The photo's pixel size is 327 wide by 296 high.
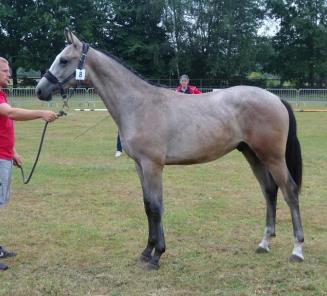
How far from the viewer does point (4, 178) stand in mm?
4770

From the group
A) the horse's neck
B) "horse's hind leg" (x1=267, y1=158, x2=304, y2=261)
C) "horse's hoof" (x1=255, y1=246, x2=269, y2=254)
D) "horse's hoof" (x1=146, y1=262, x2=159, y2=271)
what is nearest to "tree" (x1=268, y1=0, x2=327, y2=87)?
"horse's hind leg" (x1=267, y1=158, x2=304, y2=261)

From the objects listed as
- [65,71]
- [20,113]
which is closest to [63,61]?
[65,71]

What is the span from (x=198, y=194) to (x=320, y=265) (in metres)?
3.12

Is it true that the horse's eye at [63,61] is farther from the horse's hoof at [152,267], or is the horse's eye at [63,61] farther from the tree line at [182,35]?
the tree line at [182,35]

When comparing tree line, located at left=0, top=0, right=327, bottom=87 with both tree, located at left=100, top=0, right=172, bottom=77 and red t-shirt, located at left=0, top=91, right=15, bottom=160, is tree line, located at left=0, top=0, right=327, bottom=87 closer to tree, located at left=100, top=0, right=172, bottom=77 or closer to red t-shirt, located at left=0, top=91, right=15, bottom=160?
tree, located at left=100, top=0, right=172, bottom=77

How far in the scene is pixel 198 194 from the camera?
7699 mm

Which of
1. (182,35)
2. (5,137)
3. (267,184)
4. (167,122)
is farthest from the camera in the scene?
(182,35)

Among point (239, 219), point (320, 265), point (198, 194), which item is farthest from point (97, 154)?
point (320, 265)

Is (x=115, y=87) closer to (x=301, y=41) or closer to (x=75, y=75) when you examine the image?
(x=75, y=75)

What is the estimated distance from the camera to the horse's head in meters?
4.76

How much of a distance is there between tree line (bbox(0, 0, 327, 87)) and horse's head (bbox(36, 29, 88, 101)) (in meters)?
38.5

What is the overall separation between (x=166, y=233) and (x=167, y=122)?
172 cm

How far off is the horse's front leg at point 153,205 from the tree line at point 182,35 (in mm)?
38445

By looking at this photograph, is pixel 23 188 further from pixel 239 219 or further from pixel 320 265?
pixel 320 265
